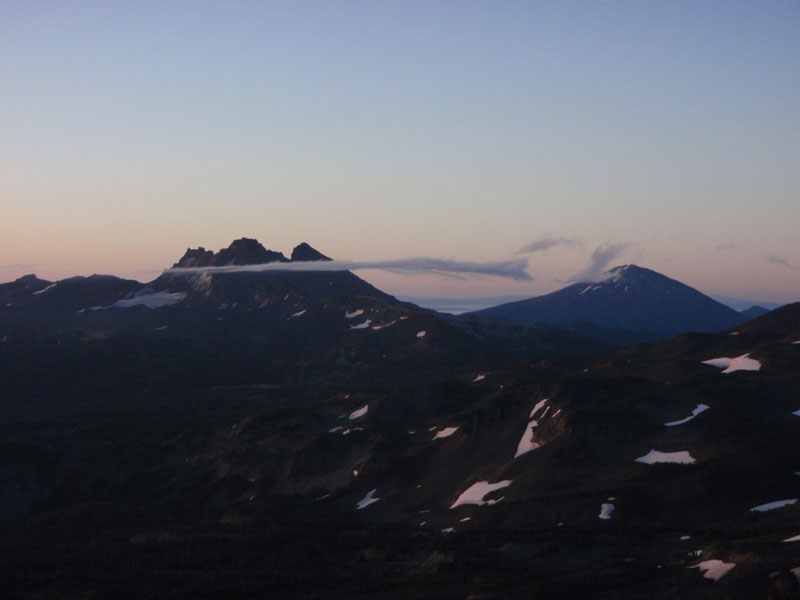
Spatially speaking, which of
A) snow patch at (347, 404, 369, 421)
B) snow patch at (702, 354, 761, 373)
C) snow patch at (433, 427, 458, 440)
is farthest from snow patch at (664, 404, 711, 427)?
snow patch at (347, 404, 369, 421)

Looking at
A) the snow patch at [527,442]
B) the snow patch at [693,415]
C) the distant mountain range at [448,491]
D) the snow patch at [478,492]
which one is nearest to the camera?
the distant mountain range at [448,491]

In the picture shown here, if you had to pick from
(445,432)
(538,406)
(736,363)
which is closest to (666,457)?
(538,406)

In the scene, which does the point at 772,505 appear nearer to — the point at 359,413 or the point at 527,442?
the point at 527,442

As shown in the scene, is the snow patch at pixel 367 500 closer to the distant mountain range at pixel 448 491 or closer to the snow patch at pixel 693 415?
the distant mountain range at pixel 448 491

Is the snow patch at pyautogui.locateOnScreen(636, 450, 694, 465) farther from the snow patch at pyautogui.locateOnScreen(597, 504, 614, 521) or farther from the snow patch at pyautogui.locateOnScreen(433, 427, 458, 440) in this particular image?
the snow patch at pyautogui.locateOnScreen(433, 427, 458, 440)

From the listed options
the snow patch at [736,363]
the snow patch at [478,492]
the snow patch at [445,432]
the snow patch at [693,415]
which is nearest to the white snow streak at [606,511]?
the snow patch at [478,492]

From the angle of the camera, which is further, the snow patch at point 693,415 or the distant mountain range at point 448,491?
the snow patch at point 693,415
